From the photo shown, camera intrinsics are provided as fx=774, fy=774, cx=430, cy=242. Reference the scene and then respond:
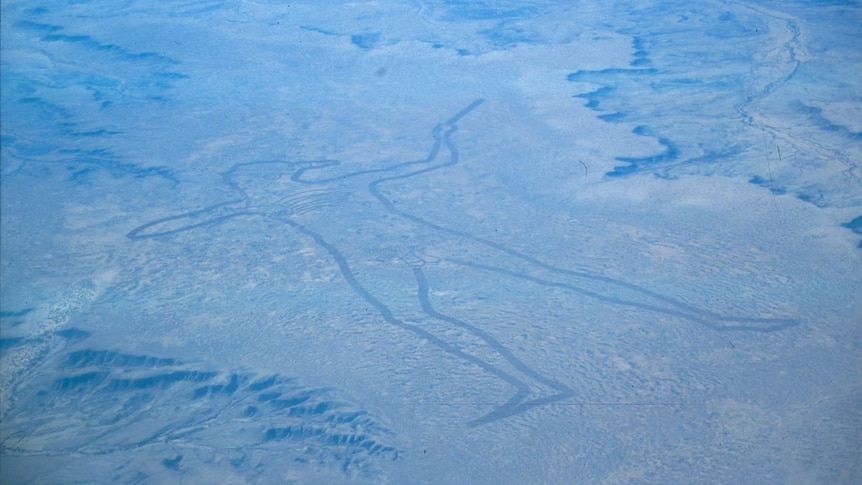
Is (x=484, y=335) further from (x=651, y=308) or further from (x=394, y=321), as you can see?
(x=651, y=308)

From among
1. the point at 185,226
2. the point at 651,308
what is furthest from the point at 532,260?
the point at 185,226

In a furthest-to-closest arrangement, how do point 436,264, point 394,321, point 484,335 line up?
point 436,264
point 394,321
point 484,335

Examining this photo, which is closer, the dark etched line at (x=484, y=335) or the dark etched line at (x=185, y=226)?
the dark etched line at (x=484, y=335)

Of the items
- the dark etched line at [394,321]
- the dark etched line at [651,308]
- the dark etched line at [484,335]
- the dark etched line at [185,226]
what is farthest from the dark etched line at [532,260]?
the dark etched line at [185,226]

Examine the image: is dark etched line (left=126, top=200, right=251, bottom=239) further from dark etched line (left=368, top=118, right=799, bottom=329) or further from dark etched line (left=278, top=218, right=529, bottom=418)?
dark etched line (left=368, top=118, right=799, bottom=329)

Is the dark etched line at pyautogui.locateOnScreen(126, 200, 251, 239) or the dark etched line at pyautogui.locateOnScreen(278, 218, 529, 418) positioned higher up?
the dark etched line at pyautogui.locateOnScreen(126, 200, 251, 239)

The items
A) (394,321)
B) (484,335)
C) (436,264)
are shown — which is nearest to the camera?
(484,335)

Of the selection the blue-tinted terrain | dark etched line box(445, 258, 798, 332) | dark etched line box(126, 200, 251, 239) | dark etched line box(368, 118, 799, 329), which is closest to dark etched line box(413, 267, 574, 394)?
the blue-tinted terrain

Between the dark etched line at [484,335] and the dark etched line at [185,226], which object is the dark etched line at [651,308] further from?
the dark etched line at [185,226]
